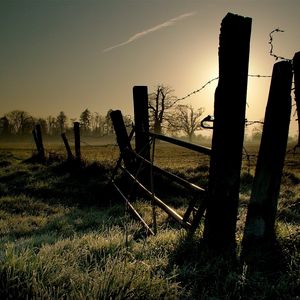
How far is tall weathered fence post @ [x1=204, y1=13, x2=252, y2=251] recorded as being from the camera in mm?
4000

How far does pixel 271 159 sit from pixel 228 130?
1.72 feet

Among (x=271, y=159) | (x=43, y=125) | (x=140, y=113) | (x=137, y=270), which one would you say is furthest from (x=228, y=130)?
(x=43, y=125)

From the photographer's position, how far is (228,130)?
4059 mm

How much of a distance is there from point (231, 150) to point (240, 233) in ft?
4.28

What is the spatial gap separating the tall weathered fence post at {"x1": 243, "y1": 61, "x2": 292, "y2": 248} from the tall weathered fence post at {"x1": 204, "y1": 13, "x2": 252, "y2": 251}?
0.70ft

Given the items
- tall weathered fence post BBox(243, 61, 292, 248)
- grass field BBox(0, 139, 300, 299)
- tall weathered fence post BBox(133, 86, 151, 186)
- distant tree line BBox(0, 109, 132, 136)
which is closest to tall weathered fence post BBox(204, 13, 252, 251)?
tall weathered fence post BBox(243, 61, 292, 248)

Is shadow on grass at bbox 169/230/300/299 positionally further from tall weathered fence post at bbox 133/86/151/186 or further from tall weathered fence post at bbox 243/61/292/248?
tall weathered fence post at bbox 133/86/151/186

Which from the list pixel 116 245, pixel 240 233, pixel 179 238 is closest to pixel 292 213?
pixel 240 233

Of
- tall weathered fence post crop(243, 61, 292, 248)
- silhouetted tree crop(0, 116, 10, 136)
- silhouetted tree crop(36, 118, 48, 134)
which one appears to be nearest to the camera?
tall weathered fence post crop(243, 61, 292, 248)

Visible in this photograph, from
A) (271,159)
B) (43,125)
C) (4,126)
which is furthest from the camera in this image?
(43,125)

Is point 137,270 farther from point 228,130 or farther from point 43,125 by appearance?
point 43,125

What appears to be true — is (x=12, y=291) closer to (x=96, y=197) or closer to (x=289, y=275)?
(x=289, y=275)

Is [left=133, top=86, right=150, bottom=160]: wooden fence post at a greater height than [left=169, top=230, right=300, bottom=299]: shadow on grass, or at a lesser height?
greater

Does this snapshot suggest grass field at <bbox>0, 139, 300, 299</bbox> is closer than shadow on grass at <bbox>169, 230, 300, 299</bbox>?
Yes
